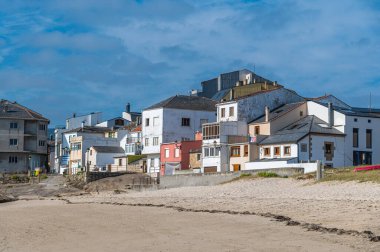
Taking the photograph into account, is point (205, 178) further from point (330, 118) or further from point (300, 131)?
point (330, 118)

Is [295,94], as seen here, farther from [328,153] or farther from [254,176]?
[254,176]

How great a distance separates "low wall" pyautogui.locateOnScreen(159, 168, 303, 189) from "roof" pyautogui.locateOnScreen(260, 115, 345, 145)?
419 inches

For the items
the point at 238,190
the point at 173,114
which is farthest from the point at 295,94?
the point at 238,190

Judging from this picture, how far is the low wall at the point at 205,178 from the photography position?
45.4m

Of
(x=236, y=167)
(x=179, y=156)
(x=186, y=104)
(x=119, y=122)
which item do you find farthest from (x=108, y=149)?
(x=236, y=167)

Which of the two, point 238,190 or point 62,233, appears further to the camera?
point 238,190

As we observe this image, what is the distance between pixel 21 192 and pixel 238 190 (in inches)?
1153

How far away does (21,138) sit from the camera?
103000mm

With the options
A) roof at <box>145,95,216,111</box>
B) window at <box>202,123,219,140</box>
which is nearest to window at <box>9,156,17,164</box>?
roof at <box>145,95,216,111</box>

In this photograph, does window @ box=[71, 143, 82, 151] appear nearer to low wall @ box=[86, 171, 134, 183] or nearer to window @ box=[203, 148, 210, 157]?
low wall @ box=[86, 171, 134, 183]

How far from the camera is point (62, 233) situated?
2330cm

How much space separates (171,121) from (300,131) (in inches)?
976

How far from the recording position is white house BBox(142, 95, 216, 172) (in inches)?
3174

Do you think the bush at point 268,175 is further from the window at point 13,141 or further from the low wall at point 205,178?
the window at point 13,141
